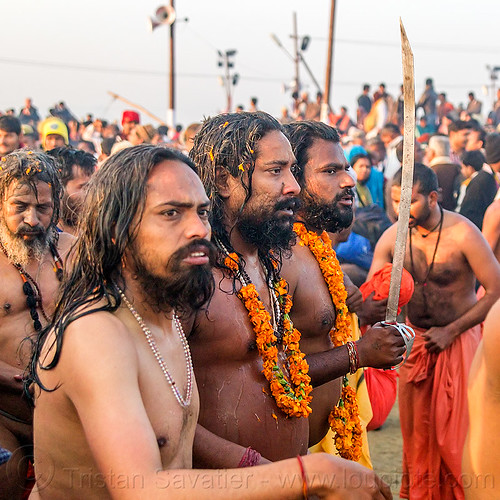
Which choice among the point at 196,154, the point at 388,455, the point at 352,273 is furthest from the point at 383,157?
the point at 196,154

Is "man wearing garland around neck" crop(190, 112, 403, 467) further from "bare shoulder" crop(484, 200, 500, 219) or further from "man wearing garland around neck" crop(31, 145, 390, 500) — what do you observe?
"bare shoulder" crop(484, 200, 500, 219)

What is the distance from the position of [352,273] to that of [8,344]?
3.41 m

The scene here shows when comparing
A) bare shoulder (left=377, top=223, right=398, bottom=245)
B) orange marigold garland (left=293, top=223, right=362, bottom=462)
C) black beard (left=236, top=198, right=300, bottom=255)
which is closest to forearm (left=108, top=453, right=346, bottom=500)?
black beard (left=236, top=198, right=300, bottom=255)

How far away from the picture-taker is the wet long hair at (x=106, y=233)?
2104 mm

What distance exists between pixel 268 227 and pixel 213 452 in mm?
980

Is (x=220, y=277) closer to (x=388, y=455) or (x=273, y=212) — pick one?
(x=273, y=212)

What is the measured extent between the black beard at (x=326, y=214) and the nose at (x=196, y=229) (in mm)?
1798

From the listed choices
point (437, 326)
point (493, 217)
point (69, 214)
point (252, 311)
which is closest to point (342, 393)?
point (252, 311)

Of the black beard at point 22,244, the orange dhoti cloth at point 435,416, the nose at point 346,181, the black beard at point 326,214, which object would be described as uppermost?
the nose at point 346,181

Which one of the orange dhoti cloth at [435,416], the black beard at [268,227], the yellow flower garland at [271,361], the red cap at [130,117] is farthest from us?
the red cap at [130,117]

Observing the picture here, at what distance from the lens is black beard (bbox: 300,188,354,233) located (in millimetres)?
3877

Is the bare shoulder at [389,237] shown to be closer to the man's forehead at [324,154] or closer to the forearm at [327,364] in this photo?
the man's forehead at [324,154]

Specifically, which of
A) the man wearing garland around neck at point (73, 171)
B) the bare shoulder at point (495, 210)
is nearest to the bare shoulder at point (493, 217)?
the bare shoulder at point (495, 210)

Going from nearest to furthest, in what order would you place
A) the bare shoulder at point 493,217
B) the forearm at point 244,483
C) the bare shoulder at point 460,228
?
the forearm at point 244,483, the bare shoulder at point 460,228, the bare shoulder at point 493,217
